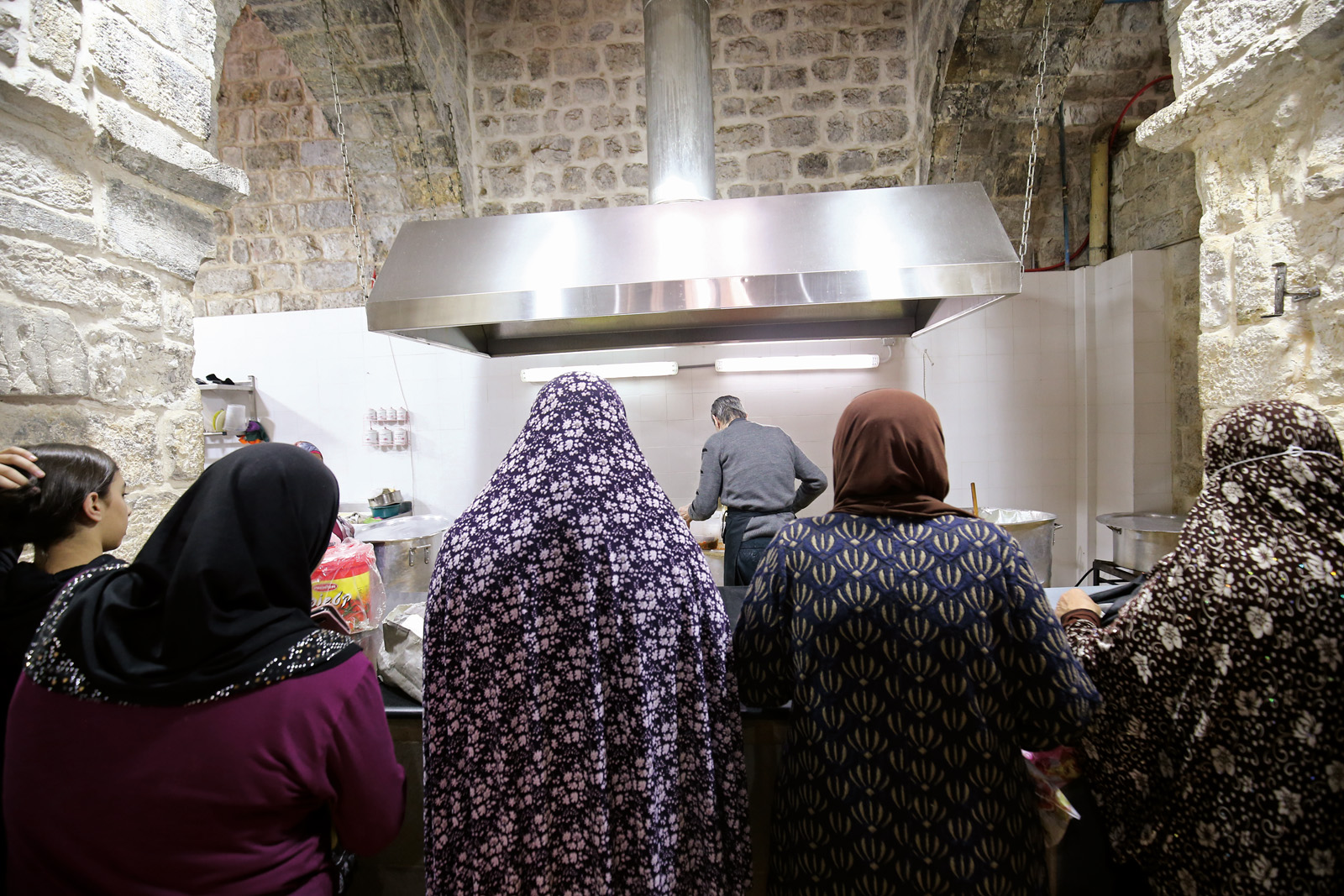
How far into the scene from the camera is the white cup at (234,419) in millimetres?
3955

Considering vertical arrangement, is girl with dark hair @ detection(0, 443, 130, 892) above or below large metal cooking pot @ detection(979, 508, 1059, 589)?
above

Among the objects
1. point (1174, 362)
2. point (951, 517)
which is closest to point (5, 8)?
point (951, 517)

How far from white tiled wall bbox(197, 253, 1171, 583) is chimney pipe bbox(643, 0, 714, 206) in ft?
4.33

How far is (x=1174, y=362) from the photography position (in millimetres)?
3457

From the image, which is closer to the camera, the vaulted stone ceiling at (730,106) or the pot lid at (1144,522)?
the pot lid at (1144,522)

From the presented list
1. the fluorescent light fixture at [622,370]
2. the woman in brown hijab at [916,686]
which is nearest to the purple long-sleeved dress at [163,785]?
the woman in brown hijab at [916,686]

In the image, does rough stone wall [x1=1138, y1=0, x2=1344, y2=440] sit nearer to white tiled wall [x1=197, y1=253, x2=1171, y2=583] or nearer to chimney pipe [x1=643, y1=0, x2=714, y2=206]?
chimney pipe [x1=643, y1=0, x2=714, y2=206]

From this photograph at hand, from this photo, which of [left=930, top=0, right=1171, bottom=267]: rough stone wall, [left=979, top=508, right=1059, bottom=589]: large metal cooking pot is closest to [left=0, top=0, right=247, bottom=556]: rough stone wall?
[left=979, top=508, right=1059, bottom=589]: large metal cooking pot

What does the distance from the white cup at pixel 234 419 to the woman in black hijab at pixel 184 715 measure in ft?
12.0

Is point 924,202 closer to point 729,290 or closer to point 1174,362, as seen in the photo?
point 729,290

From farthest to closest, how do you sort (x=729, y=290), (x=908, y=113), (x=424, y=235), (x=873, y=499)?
(x=908, y=113) → (x=424, y=235) → (x=729, y=290) → (x=873, y=499)

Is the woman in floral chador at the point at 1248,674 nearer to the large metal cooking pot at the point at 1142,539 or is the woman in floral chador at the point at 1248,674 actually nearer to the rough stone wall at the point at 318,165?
the large metal cooking pot at the point at 1142,539

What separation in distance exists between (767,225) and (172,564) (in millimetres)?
1890

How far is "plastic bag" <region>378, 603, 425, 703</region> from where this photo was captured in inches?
54.7
